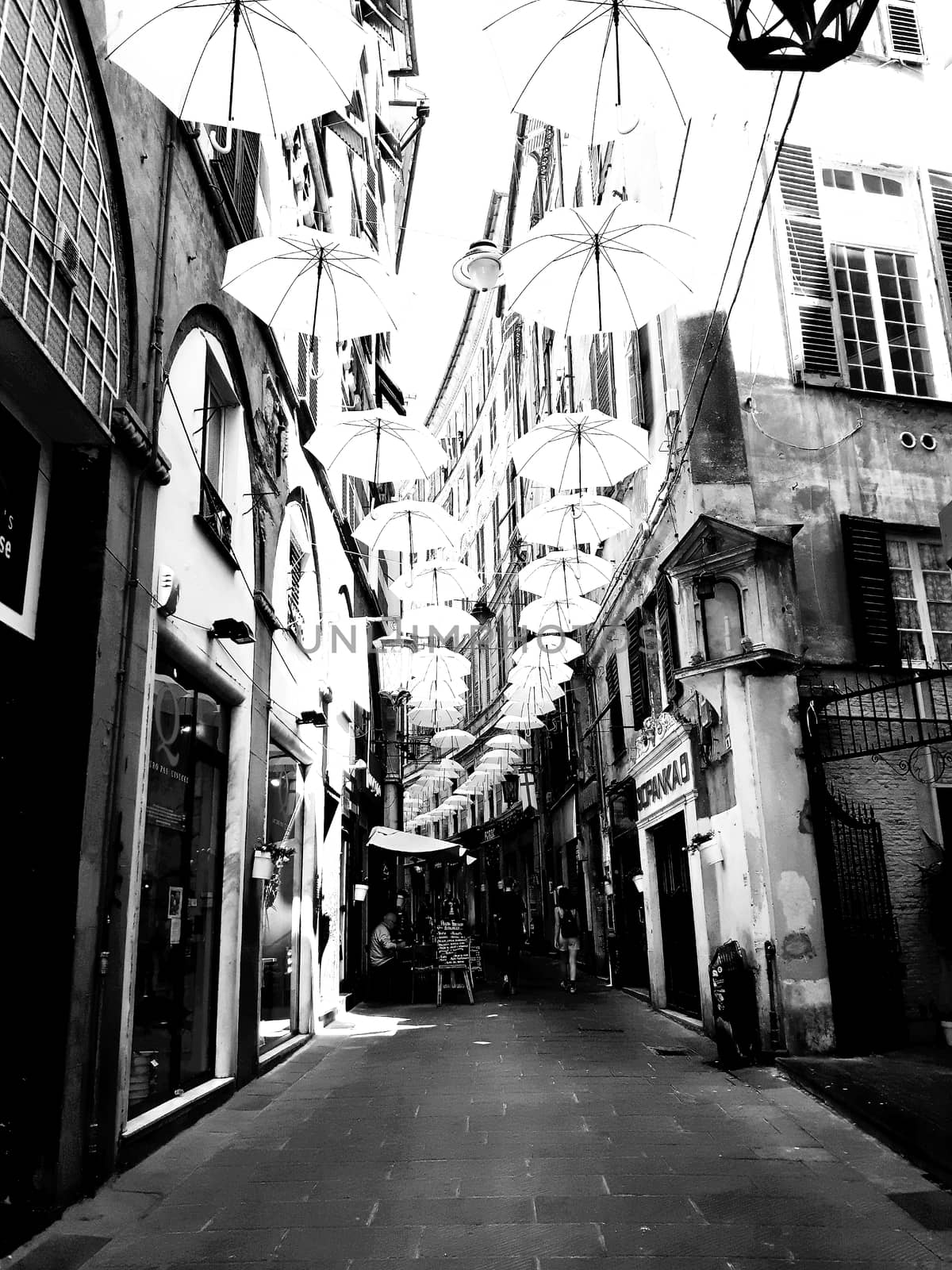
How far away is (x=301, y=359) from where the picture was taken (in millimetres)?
14961

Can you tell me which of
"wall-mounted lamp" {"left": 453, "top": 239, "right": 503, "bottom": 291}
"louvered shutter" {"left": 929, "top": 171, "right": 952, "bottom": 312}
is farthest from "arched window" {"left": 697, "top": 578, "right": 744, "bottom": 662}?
"louvered shutter" {"left": 929, "top": 171, "right": 952, "bottom": 312}

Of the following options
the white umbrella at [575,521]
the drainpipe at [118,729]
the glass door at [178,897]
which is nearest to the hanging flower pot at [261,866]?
the glass door at [178,897]

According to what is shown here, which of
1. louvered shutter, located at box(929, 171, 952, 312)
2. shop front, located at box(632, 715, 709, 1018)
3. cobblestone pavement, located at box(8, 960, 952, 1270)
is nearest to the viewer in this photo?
cobblestone pavement, located at box(8, 960, 952, 1270)

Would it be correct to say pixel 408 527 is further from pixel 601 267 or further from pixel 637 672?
pixel 601 267

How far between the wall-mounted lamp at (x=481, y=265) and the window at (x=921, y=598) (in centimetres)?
627

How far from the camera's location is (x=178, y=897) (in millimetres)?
8523

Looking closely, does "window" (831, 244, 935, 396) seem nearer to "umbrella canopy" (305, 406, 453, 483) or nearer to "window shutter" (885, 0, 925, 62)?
"window shutter" (885, 0, 925, 62)

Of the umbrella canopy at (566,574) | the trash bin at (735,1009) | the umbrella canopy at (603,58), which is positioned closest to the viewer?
the umbrella canopy at (603,58)

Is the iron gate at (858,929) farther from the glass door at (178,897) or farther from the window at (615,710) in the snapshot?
the window at (615,710)

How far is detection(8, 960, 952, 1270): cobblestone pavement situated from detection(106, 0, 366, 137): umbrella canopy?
6985 mm

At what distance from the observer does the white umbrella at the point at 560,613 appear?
52.6ft

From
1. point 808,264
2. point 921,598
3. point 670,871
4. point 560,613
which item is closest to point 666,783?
point 670,871

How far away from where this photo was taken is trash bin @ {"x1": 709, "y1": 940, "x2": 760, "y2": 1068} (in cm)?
1022

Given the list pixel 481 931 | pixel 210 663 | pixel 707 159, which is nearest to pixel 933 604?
pixel 707 159
